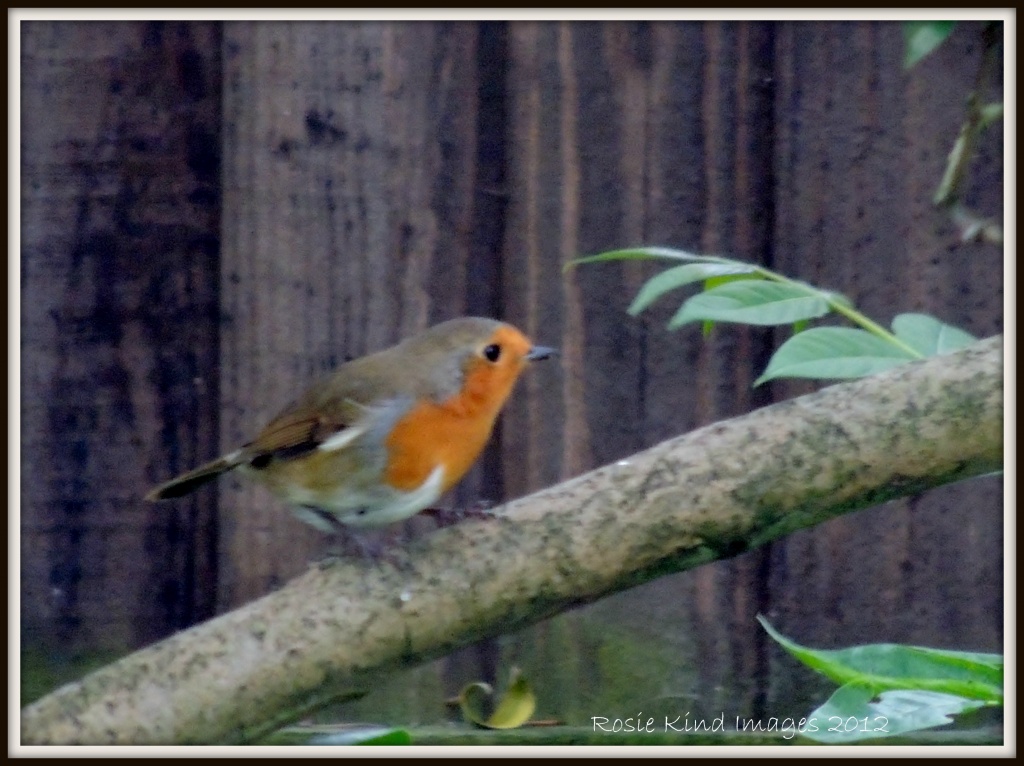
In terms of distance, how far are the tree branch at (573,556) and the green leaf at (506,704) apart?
1.10 feet

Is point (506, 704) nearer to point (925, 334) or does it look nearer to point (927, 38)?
point (925, 334)

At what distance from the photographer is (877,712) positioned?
4.16ft

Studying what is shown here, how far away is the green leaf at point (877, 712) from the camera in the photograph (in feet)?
4.13

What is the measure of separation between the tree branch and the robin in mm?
272

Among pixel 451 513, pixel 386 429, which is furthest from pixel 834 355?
pixel 386 429

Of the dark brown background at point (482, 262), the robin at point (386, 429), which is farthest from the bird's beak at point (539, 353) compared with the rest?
the dark brown background at point (482, 262)

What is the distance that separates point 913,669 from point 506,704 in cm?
77

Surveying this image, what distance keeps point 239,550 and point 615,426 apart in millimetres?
638

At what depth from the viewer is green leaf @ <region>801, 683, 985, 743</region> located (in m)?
1.26

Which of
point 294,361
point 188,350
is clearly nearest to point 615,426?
point 294,361

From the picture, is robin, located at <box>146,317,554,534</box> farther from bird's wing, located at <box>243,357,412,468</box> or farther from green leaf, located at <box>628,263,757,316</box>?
green leaf, located at <box>628,263,757,316</box>

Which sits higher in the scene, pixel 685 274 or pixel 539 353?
pixel 685 274

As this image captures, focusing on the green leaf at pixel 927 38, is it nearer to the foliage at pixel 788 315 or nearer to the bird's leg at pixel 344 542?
the foliage at pixel 788 315

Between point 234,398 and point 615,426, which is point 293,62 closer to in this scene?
point 234,398
